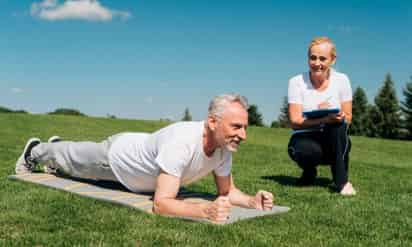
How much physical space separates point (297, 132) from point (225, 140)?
323 cm

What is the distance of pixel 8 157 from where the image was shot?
10.5 metres

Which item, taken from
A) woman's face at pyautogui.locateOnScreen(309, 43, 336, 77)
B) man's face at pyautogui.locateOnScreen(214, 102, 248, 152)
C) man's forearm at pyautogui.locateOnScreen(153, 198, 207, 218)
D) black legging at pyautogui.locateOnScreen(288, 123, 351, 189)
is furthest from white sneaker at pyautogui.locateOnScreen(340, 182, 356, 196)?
man's forearm at pyautogui.locateOnScreen(153, 198, 207, 218)

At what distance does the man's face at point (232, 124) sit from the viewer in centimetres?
470

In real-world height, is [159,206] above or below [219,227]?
above

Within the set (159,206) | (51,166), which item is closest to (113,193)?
(159,206)

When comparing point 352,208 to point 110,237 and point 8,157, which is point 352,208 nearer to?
point 110,237

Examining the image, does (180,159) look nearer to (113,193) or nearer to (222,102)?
(222,102)

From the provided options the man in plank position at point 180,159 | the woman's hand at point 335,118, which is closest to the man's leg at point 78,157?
the man in plank position at point 180,159

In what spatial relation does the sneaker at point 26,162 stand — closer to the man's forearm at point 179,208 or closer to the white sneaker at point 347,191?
the man's forearm at point 179,208

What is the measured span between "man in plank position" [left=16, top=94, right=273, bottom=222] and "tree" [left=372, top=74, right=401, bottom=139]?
71.3m

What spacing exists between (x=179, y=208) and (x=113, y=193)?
1.46 meters

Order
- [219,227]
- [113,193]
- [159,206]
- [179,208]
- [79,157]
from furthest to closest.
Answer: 1. [79,157]
2. [113,193]
3. [159,206]
4. [179,208]
5. [219,227]

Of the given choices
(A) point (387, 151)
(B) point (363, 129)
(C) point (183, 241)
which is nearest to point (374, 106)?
(B) point (363, 129)

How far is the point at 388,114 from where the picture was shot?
72875 mm
